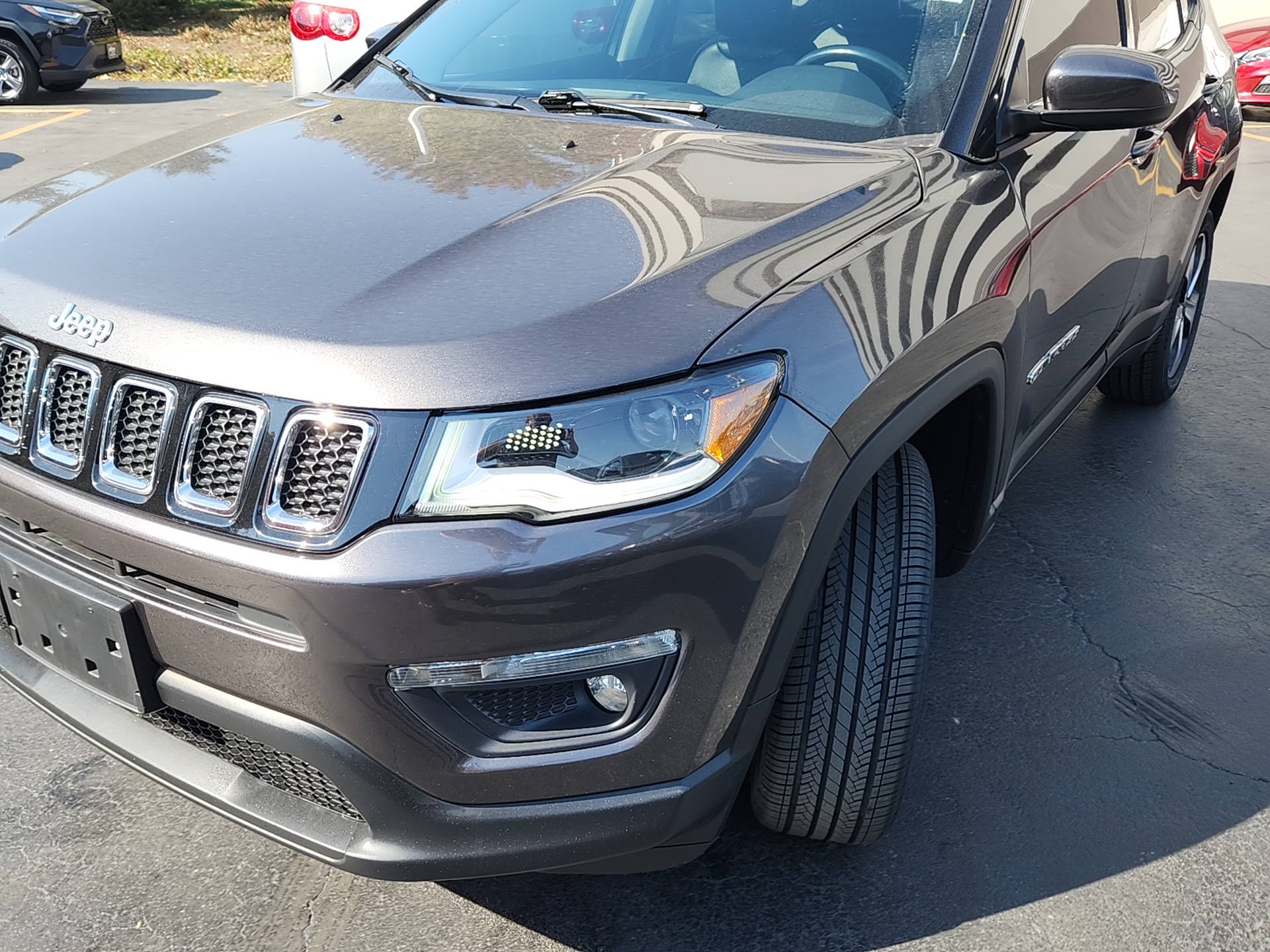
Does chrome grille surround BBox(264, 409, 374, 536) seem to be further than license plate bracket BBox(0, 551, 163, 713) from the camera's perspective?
No

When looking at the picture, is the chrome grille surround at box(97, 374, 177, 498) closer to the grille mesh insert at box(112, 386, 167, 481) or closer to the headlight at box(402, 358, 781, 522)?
the grille mesh insert at box(112, 386, 167, 481)

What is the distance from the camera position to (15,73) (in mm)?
10711

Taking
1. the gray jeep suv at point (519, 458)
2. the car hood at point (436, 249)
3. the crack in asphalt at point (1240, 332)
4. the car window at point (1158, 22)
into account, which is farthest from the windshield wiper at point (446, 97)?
the crack in asphalt at point (1240, 332)

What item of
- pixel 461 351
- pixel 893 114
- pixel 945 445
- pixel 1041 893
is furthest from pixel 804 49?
pixel 1041 893

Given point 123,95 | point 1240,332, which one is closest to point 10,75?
point 123,95

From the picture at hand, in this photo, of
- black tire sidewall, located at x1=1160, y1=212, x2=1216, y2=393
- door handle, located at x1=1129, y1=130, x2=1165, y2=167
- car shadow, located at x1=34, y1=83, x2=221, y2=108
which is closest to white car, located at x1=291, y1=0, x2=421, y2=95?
black tire sidewall, located at x1=1160, y1=212, x2=1216, y2=393

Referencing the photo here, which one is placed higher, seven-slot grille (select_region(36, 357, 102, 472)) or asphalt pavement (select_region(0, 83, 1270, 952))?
seven-slot grille (select_region(36, 357, 102, 472))

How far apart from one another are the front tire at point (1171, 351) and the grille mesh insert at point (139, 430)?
326cm

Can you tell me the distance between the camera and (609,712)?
1.55m

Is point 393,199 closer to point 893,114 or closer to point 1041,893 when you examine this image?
point 893,114

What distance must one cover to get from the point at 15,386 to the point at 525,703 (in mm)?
909

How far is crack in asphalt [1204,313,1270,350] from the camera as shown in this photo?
4.98m

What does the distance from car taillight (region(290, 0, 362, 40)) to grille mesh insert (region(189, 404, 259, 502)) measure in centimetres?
526

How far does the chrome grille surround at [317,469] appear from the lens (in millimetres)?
1452
